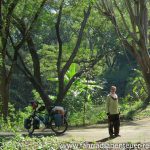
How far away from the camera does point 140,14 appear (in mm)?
23359

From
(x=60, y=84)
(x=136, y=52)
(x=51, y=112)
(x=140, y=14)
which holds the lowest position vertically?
(x=51, y=112)

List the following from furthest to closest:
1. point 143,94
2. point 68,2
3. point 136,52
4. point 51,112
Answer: point 143,94 → point 136,52 → point 68,2 → point 51,112

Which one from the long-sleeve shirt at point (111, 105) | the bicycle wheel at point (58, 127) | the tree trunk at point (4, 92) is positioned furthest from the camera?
the tree trunk at point (4, 92)

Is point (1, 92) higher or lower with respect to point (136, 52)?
lower

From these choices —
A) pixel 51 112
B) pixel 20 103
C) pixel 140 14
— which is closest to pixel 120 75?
pixel 20 103

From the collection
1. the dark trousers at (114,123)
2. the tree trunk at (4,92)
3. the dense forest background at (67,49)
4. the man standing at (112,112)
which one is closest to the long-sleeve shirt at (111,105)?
the man standing at (112,112)

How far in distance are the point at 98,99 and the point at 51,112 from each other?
19.1m

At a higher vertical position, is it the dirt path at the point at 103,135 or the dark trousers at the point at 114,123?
the dark trousers at the point at 114,123

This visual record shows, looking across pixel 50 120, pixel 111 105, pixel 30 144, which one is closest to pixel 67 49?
pixel 50 120

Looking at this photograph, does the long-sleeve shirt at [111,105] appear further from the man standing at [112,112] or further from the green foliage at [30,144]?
the green foliage at [30,144]

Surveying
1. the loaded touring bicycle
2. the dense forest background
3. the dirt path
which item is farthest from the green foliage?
the dense forest background

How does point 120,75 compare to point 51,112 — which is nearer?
point 51,112

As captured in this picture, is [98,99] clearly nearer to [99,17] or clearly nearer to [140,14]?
[99,17]

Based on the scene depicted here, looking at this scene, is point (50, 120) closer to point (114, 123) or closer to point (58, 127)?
point (58, 127)
